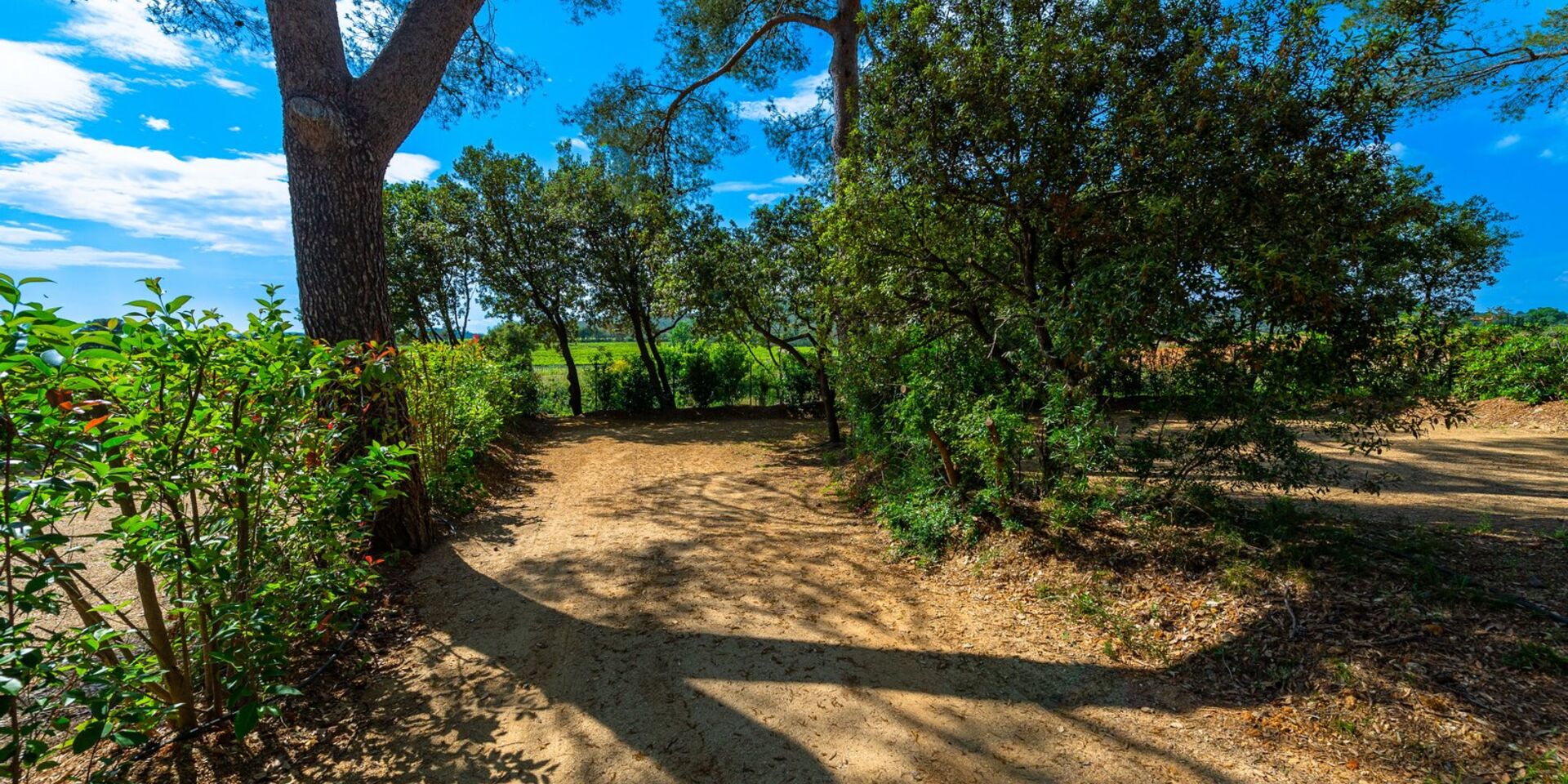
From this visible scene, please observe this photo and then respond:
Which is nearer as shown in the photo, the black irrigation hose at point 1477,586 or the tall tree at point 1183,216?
the black irrigation hose at point 1477,586

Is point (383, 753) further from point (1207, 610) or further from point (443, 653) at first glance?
point (1207, 610)

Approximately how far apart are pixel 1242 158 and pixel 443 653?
5.47 metres

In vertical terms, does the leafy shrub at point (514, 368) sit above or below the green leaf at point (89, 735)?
above

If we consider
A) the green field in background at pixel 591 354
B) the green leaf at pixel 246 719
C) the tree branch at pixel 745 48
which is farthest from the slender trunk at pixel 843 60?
the green leaf at pixel 246 719

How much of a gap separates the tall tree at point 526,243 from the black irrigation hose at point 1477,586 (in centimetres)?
1453

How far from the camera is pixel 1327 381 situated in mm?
3396

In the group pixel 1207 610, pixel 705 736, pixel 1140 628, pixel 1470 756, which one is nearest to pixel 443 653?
pixel 705 736

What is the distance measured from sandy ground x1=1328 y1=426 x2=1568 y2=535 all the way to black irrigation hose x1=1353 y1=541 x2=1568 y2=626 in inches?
24.1

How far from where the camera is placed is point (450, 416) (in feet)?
21.6

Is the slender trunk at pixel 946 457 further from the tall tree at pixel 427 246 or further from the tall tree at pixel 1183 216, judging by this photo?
the tall tree at pixel 427 246

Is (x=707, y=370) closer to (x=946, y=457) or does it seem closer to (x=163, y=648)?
(x=946, y=457)

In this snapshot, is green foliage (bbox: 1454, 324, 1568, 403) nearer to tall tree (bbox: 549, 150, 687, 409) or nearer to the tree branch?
the tree branch

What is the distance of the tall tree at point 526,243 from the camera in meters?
13.8

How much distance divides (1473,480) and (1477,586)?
17.2 feet
